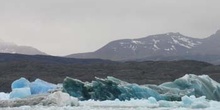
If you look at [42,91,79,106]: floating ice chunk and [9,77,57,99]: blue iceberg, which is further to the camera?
[9,77,57,99]: blue iceberg

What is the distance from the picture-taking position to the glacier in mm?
25719

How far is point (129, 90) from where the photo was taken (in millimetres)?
26062

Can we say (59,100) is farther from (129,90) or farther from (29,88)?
(29,88)

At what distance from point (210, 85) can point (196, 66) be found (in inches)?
1747

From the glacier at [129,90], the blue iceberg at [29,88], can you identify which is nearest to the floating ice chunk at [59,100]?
the glacier at [129,90]

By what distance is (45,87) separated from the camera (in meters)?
29.1

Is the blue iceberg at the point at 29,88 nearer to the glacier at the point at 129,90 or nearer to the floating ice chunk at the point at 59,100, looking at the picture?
the glacier at the point at 129,90

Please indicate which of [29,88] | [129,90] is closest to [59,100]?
[129,90]

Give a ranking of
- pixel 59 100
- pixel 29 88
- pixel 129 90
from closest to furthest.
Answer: pixel 59 100 < pixel 129 90 < pixel 29 88

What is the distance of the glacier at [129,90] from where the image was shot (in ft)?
84.4

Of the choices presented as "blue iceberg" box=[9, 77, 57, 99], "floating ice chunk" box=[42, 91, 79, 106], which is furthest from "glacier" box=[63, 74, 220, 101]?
"floating ice chunk" box=[42, 91, 79, 106]

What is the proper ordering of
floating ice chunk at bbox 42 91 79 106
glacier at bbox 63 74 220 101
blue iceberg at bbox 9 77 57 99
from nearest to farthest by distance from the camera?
1. floating ice chunk at bbox 42 91 79 106
2. glacier at bbox 63 74 220 101
3. blue iceberg at bbox 9 77 57 99

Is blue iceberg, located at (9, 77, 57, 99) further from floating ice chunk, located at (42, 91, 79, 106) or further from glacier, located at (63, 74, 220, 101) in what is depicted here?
floating ice chunk, located at (42, 91, 79, 106)

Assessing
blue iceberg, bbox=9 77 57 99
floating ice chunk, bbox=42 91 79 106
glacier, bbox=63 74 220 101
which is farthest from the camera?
blue iceberg, bbox=9 77 57 99
